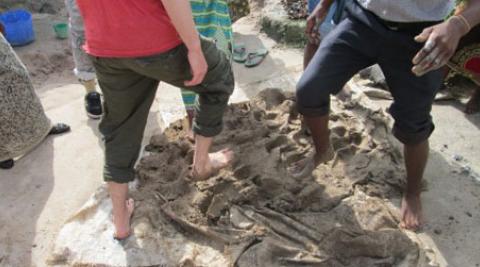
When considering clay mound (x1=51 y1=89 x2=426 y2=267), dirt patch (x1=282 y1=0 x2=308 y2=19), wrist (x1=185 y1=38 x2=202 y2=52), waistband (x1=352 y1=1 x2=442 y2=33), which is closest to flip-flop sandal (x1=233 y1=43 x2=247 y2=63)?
dirt patch (x1=282 y1=0 x2=308 y2=19)

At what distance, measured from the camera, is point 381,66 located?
231cm

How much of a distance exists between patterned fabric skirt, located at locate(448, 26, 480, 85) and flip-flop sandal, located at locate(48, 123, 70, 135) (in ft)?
9.31

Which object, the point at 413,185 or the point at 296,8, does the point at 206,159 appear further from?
the point at 296,8

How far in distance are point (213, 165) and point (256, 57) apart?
194cm

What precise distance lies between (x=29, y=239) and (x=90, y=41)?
51.0 inches

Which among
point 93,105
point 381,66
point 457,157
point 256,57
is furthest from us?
point 256,57

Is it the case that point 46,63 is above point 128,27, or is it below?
below

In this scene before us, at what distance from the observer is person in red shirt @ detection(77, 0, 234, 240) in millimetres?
1760

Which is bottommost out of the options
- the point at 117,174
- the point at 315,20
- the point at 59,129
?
the point at 59,129

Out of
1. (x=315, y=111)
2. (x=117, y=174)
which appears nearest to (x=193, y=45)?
(x=117, y=174)

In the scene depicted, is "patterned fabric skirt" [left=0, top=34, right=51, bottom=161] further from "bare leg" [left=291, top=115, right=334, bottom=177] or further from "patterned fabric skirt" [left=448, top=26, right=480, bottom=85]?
"patterned fabric skirt" [left=448, top=26, right=480, bottom=85]

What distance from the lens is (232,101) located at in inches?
143

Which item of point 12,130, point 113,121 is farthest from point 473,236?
point 12,130

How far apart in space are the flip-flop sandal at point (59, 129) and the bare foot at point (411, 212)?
238 centimetres
